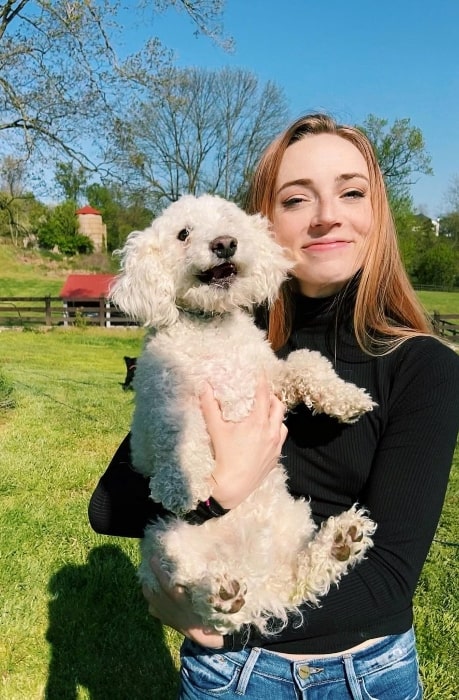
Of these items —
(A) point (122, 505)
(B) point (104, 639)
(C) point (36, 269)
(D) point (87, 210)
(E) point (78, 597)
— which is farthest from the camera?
(D) point (87, 210)

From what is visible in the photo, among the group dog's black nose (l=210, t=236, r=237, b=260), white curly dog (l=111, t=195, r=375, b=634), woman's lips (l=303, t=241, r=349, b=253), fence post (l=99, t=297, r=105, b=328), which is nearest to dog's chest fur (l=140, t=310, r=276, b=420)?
white curly dog (l=111, t=195, r=375, b=634)

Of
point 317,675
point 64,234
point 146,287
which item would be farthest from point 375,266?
point 64,234

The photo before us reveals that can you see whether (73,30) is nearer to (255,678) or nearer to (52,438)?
(52,438)

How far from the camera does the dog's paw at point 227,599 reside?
63.4 inches

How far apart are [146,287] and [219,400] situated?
636 millimetres

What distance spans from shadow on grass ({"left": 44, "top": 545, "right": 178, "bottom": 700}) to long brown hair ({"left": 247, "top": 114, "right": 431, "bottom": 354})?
2882 millimetres

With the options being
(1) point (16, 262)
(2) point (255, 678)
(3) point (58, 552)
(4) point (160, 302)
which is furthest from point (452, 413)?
(1) point (16, 262)

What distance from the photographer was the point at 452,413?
1579 mm

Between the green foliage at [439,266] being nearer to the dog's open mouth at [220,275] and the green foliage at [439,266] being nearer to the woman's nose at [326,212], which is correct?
the dog's open mouth at [220,275]

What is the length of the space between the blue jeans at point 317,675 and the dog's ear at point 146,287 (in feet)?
4.39

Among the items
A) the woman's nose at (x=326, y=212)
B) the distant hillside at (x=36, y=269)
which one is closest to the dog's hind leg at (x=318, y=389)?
the woman's nose at (x=326, y=212)

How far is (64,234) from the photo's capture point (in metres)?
55.3

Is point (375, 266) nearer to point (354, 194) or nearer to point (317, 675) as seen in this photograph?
point (354, 194)

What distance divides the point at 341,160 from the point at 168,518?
1.48 meters
